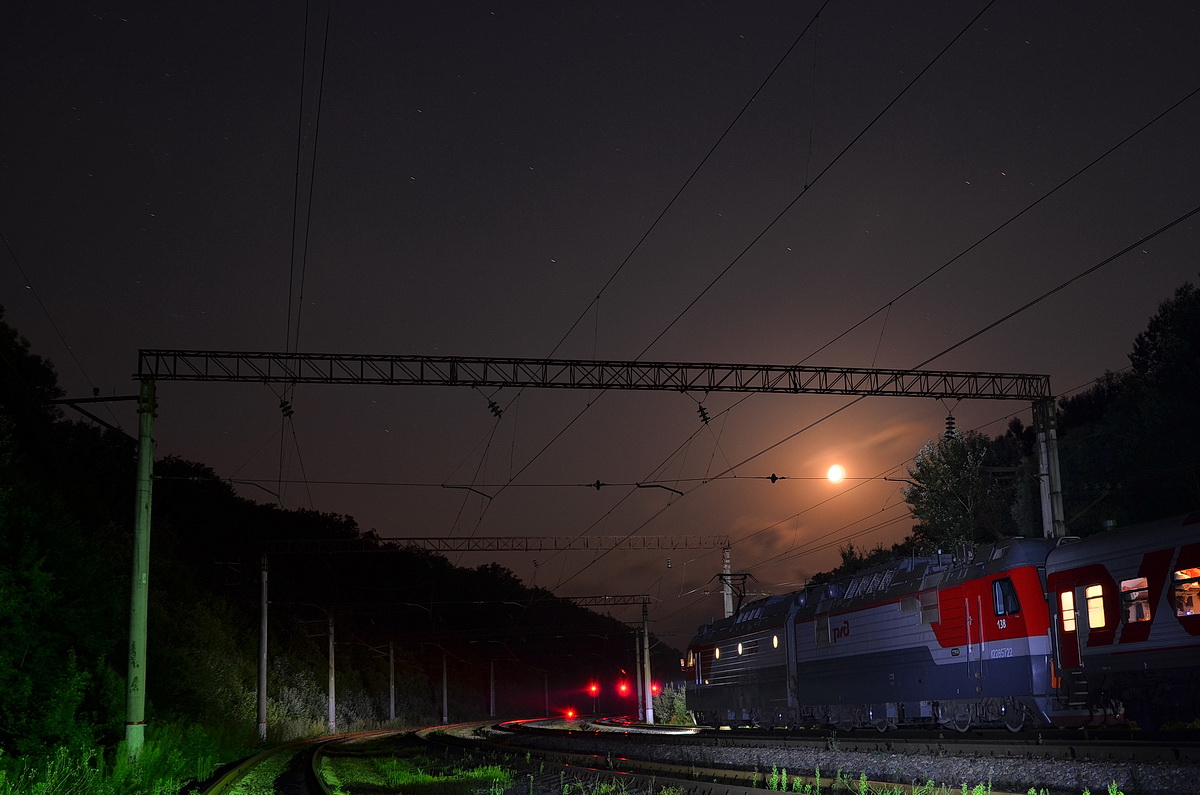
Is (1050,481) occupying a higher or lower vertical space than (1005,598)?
higher

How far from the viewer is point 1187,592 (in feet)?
58.3

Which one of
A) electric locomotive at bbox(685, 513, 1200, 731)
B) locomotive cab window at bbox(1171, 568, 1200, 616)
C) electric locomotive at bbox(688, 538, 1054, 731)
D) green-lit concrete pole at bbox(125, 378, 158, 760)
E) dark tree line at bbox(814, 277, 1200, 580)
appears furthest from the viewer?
dark tree line at bbox(814, 277, 1200, 580)

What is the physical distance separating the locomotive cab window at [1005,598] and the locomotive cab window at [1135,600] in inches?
99.4

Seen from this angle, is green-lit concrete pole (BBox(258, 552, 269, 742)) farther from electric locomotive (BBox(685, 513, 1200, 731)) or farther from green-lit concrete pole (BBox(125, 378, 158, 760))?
green-lit concrete pole (BBox(125, 378, 158, 760))

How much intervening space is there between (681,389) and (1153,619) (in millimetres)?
14749

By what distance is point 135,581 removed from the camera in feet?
70.9

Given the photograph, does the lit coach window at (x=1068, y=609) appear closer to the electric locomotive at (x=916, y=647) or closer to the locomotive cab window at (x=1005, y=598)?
the electric locomotive at (x=916, y=647)

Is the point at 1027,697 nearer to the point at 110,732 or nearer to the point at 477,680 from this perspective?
the point at 110,732

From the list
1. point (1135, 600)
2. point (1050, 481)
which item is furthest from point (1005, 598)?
point (1050, 481)

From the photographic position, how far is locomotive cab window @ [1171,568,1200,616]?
693 inches

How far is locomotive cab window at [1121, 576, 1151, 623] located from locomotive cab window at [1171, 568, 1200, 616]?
2.39ft

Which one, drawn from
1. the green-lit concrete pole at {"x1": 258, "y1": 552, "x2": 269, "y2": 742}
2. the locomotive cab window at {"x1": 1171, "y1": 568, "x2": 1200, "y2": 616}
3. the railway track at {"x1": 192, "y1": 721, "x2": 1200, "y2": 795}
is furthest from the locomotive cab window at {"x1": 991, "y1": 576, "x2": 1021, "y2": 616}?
the green-lit concrete pole at {"x1": 258, "y1": 552, "x2": 269, "y2": 742}

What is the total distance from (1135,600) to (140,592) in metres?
18.7

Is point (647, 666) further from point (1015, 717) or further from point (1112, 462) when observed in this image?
point (1015, 717)
